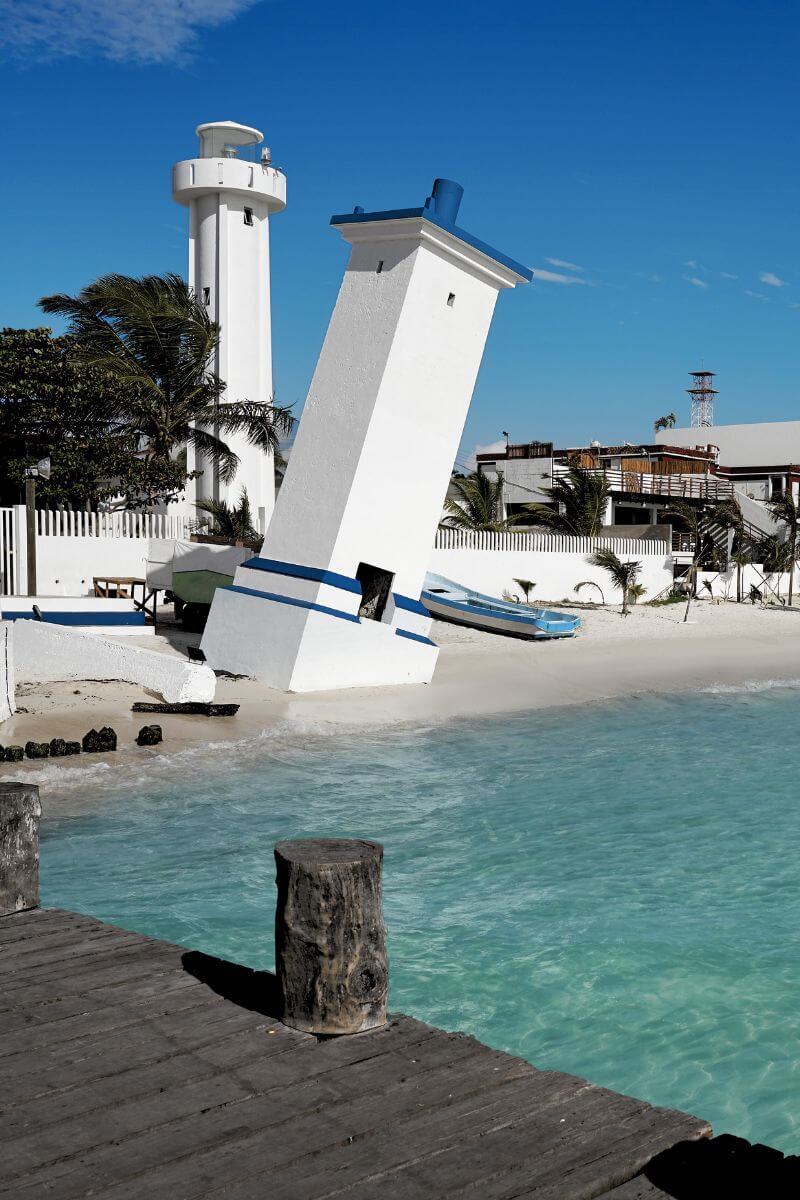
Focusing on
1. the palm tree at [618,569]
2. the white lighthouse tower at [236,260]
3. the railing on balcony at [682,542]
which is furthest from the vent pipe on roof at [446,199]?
the railing on balcony at [682,542]

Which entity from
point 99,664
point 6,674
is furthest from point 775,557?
point 6,674

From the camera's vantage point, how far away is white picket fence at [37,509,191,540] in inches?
917

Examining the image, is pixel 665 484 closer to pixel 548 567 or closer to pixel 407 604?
pixel 548 567

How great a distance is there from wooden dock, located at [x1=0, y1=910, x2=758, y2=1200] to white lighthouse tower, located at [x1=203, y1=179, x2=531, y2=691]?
12581 mm

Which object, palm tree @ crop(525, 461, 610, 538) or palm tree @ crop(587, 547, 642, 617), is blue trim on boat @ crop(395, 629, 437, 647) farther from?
palm tree @ crop(525, 461, 610, 538)

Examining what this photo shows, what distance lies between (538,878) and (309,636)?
8.27 metres

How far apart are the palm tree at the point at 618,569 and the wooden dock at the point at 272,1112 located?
86.8 ft

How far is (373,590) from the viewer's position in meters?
18.3

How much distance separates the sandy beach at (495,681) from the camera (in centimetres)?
1412

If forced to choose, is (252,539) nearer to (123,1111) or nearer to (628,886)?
(628,886)

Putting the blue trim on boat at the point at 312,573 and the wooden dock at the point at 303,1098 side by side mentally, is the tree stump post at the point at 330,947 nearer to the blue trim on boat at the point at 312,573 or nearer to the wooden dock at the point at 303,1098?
the wooden dock at the point at 303,1098

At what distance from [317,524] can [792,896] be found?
10.3 meters

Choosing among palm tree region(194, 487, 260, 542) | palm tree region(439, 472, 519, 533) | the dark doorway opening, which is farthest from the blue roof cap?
palm tree region(439, 472, 519, 533)

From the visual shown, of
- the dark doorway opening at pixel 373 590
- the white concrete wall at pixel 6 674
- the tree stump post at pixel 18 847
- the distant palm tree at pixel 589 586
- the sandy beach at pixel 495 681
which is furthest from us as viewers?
the distant palm tree at pixel 589 586
